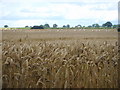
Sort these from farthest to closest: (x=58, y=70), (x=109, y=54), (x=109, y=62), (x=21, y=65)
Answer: (x=109, y=54) < (x=109, y=62) < (x=21, y=65) < (x=58, y=70)

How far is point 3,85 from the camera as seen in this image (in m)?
3.49

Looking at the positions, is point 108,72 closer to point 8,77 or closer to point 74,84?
point 74,84

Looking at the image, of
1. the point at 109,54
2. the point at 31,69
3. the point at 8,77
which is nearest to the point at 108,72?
the point at 109,54

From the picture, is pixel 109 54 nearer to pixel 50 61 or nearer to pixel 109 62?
pixel 109 62

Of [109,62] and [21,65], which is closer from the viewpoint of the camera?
[21,65]

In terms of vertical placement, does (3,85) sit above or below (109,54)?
below

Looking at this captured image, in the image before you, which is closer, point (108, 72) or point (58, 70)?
point (58, 70)

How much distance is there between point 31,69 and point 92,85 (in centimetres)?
93

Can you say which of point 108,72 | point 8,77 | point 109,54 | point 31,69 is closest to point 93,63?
point 108,72

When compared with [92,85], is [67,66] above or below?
Result: above

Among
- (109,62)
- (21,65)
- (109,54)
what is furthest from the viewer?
(109,54)

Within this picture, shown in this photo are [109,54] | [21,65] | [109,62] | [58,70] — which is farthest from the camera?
[109,54]

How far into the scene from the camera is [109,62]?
12.8 ft

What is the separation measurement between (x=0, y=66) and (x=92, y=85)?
1.46 metres
